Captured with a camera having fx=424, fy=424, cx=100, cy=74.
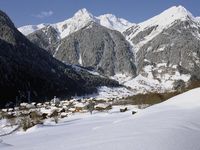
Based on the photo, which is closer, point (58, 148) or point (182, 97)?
point (58, 148)

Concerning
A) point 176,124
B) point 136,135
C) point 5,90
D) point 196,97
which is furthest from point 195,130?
point 5,90

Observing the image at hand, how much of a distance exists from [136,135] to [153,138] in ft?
2.53

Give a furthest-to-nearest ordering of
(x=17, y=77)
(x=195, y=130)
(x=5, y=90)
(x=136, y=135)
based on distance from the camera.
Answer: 1. (x=17, y=77)
2. (x=5, y=90)
3. (x=195, y=130)
4. (x=136, y=135)

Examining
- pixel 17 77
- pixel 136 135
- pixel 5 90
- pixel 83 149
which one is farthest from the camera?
pixel 17 77

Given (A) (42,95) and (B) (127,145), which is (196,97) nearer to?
(B) (127,145)

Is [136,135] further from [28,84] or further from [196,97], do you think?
[28,84]

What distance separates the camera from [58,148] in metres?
9.26

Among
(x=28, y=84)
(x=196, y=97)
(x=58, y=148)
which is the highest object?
(x=28, y=84)

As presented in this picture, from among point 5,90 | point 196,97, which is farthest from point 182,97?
point 5,90

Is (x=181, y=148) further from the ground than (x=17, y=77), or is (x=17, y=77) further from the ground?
(x=17, y=77)

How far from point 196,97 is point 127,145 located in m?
14.0

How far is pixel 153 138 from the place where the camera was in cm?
837

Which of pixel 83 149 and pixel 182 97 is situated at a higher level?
pixel 182 97

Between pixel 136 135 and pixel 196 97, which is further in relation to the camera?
pixel 196 97
